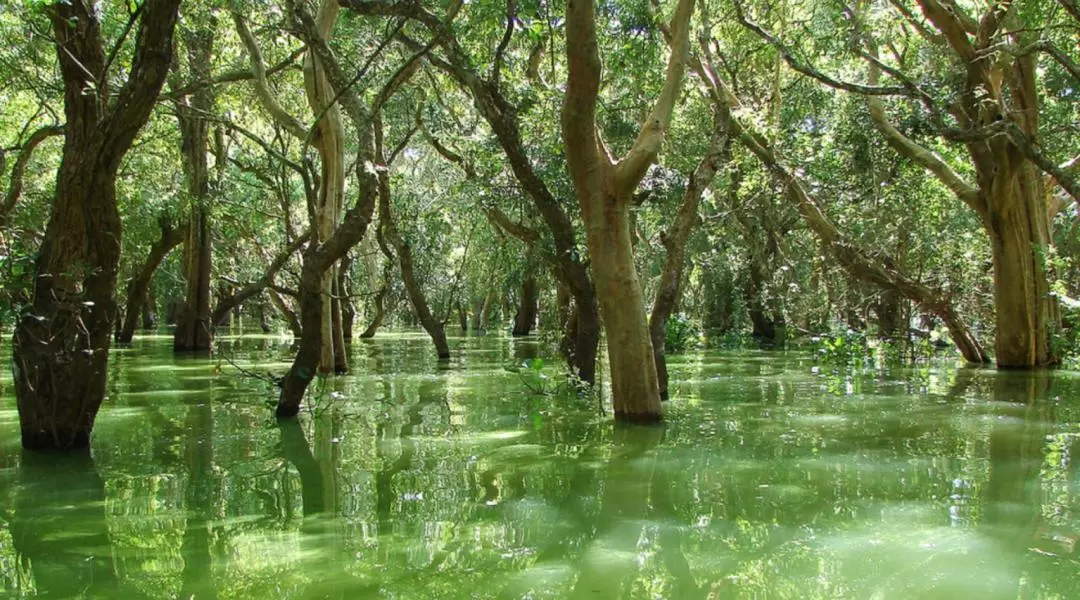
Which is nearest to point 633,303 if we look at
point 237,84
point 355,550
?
point 355,550

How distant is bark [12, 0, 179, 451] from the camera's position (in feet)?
20.6

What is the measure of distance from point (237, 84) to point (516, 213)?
6.39 meters

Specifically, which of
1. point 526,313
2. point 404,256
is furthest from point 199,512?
point 526,313

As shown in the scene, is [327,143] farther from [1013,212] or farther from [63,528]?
[1013,212]

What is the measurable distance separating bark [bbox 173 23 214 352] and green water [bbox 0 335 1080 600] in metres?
7.90

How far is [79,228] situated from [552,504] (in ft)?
13.9

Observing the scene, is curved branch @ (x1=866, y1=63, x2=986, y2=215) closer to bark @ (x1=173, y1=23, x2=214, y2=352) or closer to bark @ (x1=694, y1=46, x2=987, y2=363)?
bark @ (x1=694, y1=46, x2=987, y2=363)

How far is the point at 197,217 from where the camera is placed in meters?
18.6

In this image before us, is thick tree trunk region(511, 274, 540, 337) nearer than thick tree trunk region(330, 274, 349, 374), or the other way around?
thick tree trunk region(330, 274, 349, 374)

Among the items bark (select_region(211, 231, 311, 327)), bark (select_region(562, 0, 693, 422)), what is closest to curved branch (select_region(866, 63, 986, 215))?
bark (select_region(562, 0, 693, 422))

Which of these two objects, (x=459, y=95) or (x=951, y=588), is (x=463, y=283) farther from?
(x=951, y=588)

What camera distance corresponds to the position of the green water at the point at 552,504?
12.3 feet

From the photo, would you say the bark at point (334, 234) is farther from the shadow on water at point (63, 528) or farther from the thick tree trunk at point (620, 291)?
the shadow on water at point (63, 528)

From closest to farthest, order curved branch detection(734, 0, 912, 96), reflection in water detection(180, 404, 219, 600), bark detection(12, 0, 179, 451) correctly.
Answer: reflection in water detection(180, 404, 219, 600)
bark detection(12, 0, 179, 451)
curved branch detection(734, 0, 912, 96)
